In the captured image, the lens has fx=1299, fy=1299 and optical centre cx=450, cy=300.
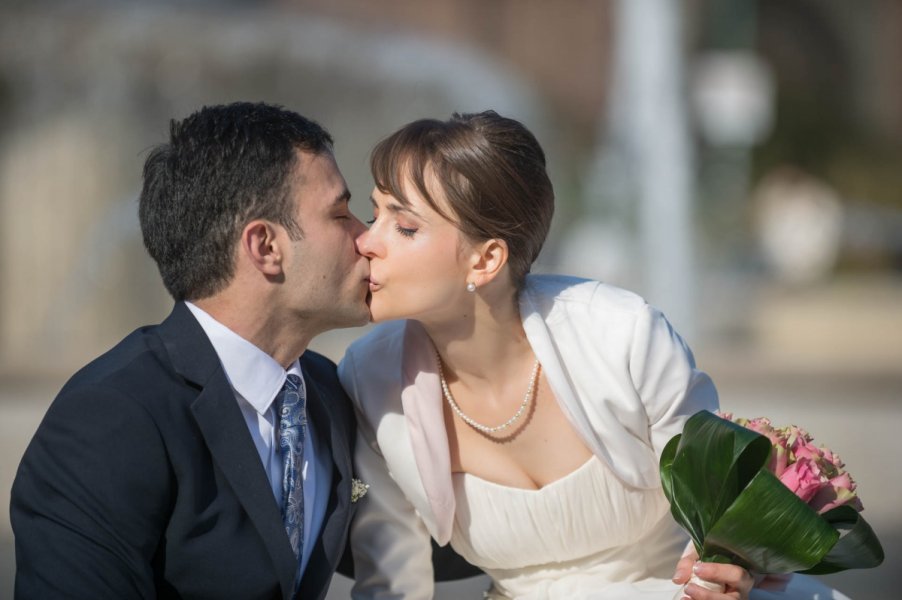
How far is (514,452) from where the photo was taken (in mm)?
4059

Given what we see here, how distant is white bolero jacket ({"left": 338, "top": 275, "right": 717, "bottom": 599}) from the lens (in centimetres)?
380

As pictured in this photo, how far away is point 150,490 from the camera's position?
3277 mm

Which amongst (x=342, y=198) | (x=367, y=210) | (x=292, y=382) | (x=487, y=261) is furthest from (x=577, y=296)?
(x=367, y=210)

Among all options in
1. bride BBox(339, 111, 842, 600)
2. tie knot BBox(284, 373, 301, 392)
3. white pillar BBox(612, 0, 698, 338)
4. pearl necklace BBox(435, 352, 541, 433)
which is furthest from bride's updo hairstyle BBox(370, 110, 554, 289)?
white pillar BBox(612, 0, 698, 338)

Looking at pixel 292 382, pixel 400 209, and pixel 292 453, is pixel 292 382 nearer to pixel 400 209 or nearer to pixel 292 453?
pixel 292 453

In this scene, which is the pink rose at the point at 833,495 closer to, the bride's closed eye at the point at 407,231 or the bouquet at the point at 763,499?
the bouquet at the point at 763,499

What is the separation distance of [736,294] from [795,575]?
13.8m

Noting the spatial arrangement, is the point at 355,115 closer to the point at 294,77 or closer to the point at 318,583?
the point at 294,77

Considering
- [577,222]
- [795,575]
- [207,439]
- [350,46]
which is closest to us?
[207,439]

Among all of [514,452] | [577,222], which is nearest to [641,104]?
[577,222]

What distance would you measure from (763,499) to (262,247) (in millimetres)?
1523

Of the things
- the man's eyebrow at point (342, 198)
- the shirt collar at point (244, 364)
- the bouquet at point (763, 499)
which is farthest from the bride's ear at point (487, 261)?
the bouquet at point (763, 499)

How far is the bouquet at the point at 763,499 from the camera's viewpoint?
3.19 m

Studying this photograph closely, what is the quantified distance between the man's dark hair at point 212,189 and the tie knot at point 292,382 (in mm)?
324
